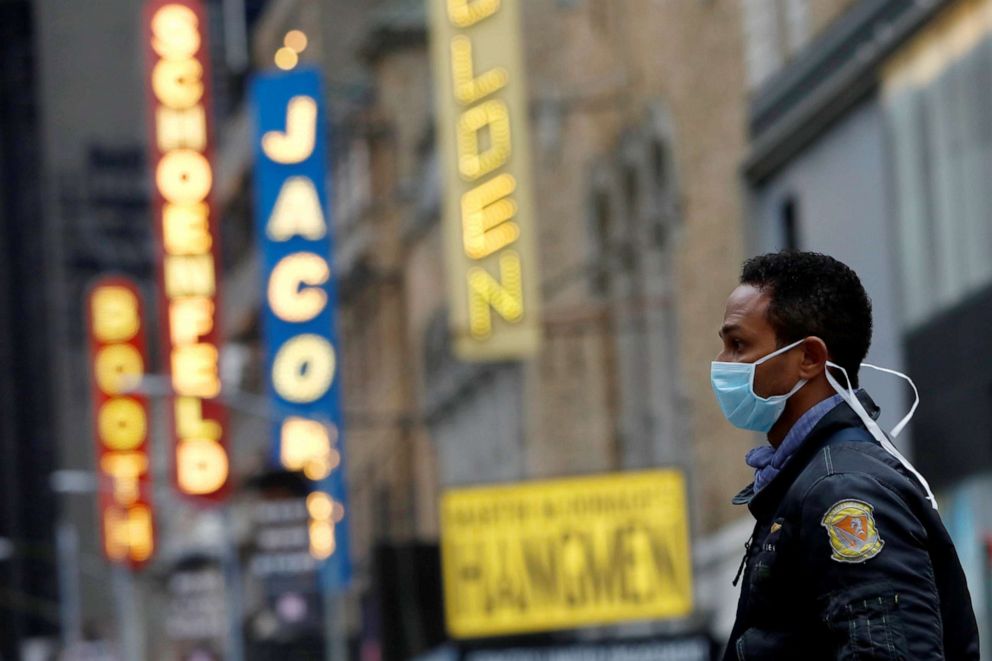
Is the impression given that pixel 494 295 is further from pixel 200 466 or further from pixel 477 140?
pixel 200 466

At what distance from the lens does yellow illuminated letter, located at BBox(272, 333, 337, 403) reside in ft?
128

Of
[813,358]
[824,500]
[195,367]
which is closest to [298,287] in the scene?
[195,367]

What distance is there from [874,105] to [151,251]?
79284mm

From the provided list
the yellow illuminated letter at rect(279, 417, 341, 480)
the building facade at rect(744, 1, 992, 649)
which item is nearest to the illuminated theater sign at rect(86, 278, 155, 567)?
the yellow illuminated letter at rect(279, 417, 341, 480)

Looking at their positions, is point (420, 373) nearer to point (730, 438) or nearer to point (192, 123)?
point (192, 123)

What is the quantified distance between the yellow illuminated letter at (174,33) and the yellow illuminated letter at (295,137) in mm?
6513

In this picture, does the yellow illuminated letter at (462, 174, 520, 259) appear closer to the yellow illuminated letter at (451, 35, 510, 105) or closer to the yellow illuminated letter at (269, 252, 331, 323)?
the yellow illuminated letter at (451, 35, 510, 105)

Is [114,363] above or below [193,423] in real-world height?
above

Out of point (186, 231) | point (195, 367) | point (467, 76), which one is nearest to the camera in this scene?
point (467, 76)

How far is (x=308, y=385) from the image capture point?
3934 centimetres

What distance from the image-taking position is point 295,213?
39.2 meters

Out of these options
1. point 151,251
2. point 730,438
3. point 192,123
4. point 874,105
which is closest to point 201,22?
point 192,123

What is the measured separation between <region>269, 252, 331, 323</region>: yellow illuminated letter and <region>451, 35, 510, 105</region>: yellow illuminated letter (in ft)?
31.9

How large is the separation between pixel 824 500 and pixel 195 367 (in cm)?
4129
